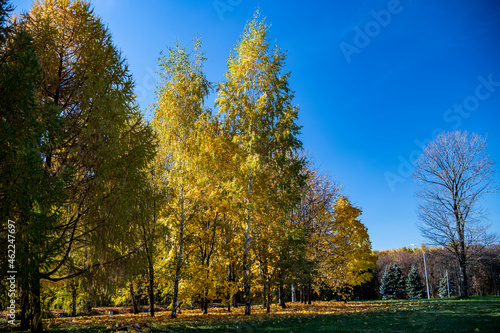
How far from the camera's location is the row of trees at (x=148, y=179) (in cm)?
629

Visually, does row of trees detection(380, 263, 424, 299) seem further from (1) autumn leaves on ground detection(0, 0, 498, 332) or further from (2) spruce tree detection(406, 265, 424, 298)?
(1) autumn leaves on ground detection(0, 0, 498, 332)

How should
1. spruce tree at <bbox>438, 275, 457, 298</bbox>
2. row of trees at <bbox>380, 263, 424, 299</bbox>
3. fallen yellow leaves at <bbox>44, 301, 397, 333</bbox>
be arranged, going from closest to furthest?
1. fallen yellow leaves at <bbox>44, 301, 397, 333</bbox>
2. row of trees at <bbox>380, 263, 424, 299</bbox>
3. spruce tree at <bbox>438, 275, 457, 298</bbox>

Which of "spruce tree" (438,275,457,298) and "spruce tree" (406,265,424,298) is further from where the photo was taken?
"spruce tree" (438,275,457,298)

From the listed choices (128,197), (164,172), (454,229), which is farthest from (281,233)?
(454,229)

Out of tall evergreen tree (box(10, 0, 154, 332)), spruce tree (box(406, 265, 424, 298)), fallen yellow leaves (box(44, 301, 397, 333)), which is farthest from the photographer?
spruce tree (box(406, 265, 424, 298))

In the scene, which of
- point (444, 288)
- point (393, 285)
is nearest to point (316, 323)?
point (393, 285)

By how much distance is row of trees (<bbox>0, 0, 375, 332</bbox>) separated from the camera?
6285 mm

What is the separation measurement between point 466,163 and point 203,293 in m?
21.4

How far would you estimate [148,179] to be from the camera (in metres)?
11.4

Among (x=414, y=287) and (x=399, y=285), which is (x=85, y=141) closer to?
(x=399, y=285)

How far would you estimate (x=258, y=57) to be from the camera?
49.4 feet

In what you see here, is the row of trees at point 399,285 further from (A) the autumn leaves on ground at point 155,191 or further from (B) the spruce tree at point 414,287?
(A) the autumn leaves on ground at point 155,191

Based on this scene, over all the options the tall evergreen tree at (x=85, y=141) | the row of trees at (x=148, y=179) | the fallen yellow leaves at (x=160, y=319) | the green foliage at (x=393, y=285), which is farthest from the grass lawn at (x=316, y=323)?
the green foliage at (x=393, y=285)

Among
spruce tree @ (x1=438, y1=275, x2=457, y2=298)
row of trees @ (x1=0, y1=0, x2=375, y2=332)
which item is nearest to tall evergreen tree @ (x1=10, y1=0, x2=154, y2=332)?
row of trees @ (x1=0, y1=0, x2=375, y2=332)
